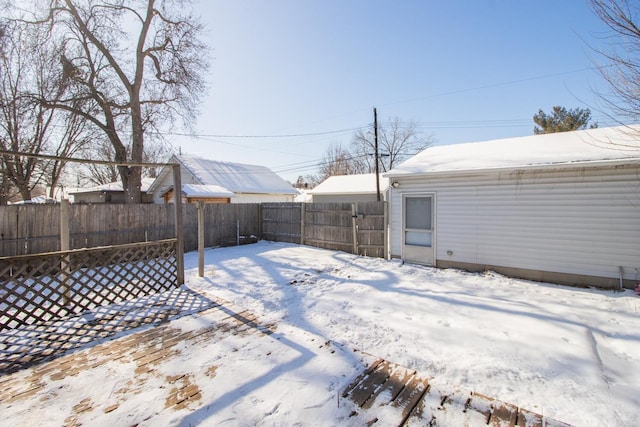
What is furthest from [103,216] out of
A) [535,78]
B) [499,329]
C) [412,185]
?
[535,78]

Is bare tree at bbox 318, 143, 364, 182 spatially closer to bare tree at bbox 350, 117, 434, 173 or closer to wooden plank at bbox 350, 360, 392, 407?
bare tree at bbox 350, 117, 434, 173

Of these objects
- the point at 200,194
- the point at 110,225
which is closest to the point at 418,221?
the point at 110,225

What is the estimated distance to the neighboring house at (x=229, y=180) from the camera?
18078mm

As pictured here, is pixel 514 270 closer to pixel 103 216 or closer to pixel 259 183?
pixel 103 216

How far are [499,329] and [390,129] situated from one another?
29.0 meters

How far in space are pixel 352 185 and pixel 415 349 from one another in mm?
19675

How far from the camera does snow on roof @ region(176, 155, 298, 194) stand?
18.9m

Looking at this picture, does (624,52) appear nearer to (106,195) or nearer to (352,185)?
(352,185)

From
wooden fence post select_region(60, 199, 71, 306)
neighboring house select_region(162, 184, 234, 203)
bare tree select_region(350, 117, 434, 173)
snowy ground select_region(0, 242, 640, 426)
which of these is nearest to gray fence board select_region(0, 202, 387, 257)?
neighboring house select_region(162, 184, 234, 203)

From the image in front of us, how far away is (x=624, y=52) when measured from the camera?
453 cm

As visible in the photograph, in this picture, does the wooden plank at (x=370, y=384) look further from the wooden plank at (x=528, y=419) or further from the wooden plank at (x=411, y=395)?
the wooden plank at (x=528, y=419)

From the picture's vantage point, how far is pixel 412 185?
7.73 m

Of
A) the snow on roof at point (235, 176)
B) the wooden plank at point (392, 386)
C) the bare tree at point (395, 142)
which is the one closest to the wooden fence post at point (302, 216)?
the wooden plank at point (392, 386)

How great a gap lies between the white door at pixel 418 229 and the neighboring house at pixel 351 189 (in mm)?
12845
